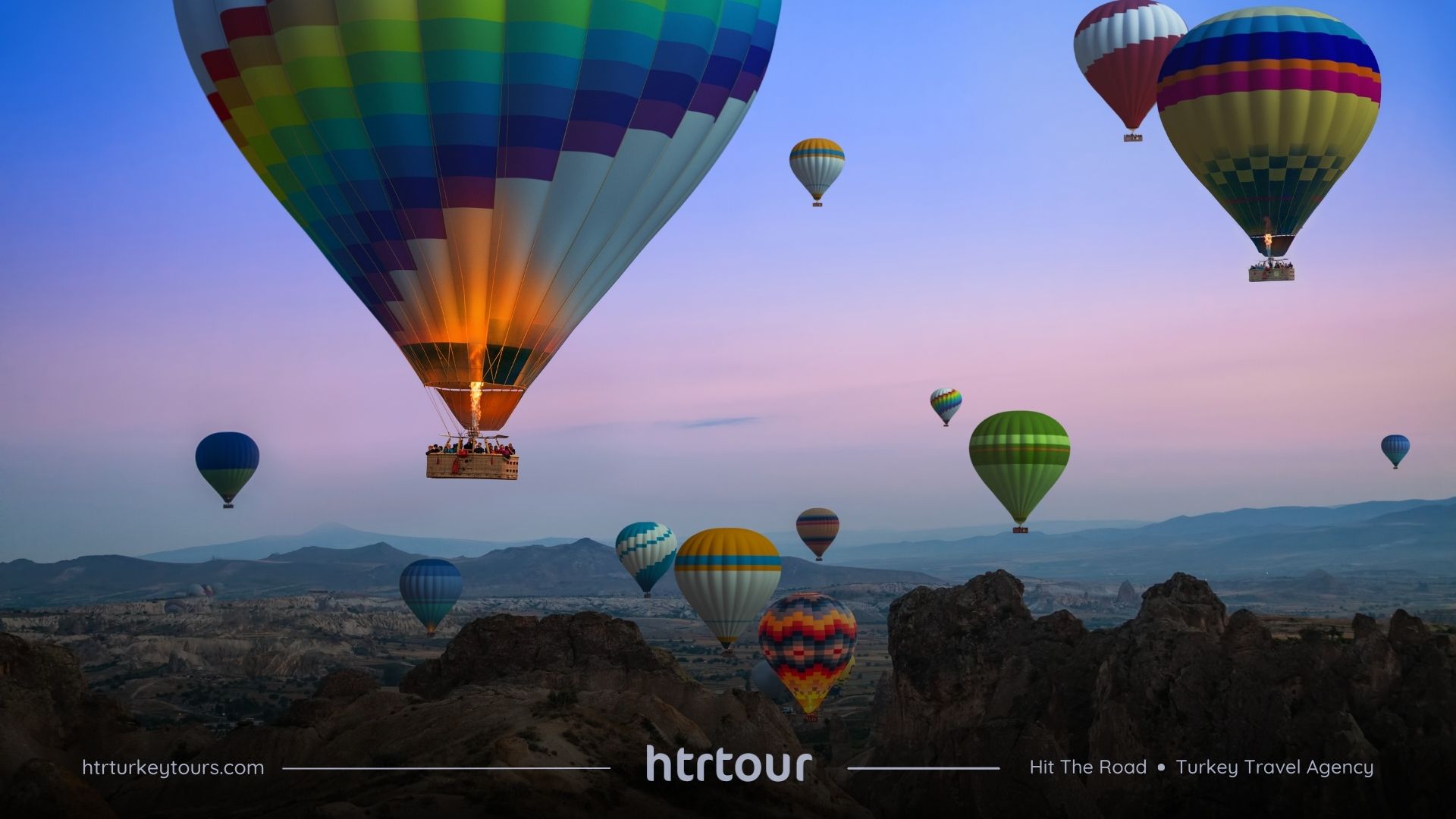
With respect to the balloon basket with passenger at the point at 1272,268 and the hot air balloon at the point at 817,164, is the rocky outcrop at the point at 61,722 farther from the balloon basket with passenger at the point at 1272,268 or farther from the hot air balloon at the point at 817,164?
the hot air balloon at the point at 817,164

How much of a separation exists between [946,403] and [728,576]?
44.7 m

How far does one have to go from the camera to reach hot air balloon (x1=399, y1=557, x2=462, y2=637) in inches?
4272

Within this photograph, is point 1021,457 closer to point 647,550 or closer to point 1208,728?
point 1208,728

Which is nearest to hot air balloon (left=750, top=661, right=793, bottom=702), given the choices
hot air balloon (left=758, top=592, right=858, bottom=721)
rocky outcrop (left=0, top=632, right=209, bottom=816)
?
hot air balloon (left=758, top=592, right=858, bottom=721)

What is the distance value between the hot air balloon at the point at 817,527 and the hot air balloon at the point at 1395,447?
51.8m

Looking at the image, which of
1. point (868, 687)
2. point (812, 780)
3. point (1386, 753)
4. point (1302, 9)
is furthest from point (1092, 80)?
point (868, 687)

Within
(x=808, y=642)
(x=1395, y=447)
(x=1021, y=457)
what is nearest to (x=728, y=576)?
(x=808, y=642)

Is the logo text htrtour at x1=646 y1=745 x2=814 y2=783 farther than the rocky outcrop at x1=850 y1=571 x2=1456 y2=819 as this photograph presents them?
No

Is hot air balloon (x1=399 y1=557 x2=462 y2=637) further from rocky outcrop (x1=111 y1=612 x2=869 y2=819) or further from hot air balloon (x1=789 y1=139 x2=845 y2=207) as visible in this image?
rocky outcrop (x1=111 y1=612 x2=869 y2=819)

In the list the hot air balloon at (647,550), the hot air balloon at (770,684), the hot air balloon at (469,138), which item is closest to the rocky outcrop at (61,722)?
the hot air balloon at (469,138)

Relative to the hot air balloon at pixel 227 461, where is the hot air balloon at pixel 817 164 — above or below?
above

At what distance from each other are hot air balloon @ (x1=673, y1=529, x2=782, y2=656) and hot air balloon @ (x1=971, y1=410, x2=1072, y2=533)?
1182cm

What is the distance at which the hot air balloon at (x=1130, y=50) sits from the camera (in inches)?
2911

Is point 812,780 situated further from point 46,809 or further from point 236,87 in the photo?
point 236,87
